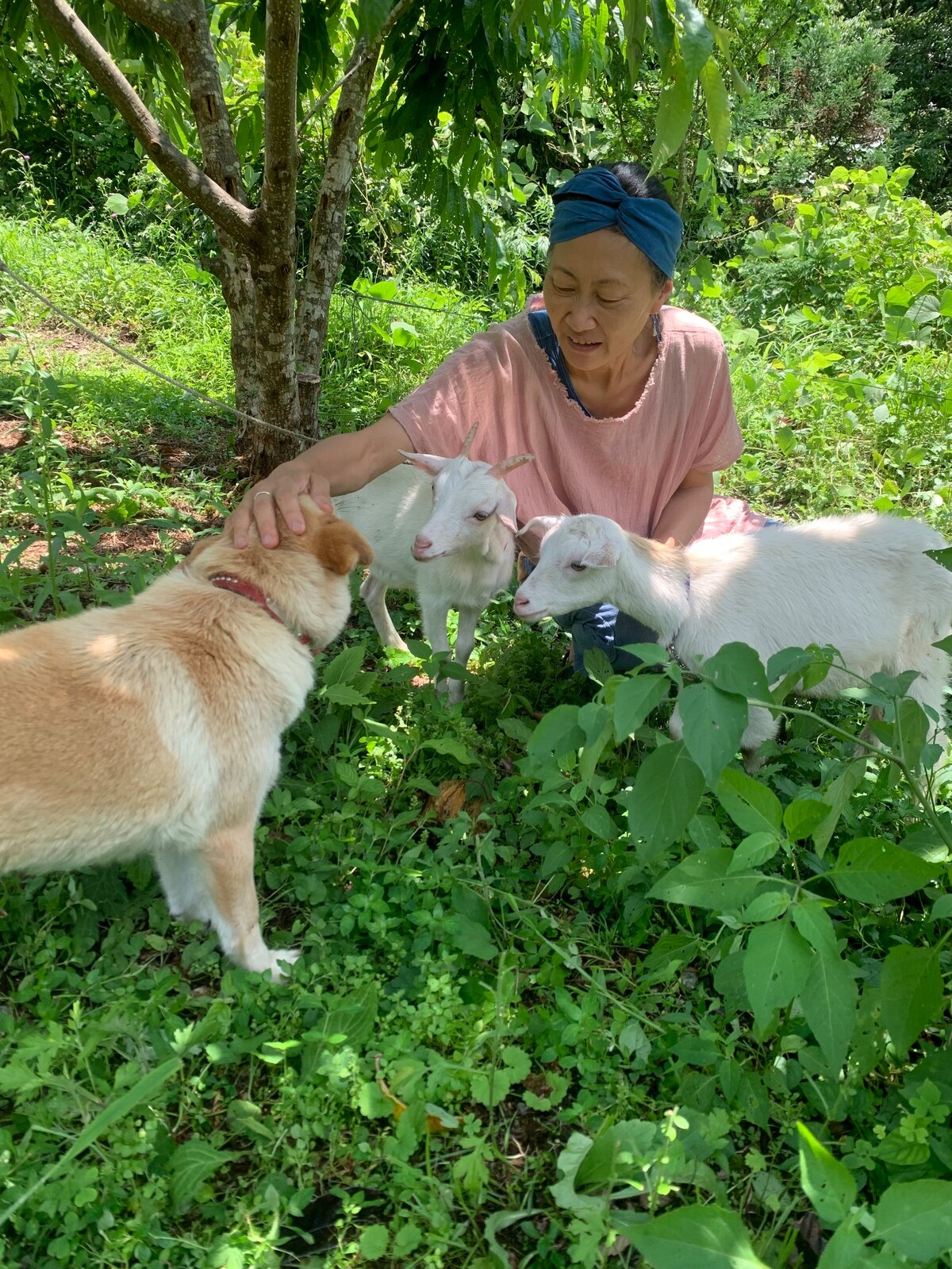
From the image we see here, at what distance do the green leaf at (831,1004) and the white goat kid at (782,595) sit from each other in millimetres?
1546

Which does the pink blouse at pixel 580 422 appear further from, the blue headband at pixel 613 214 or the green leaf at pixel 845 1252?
the green leaf at pixel 845 1252

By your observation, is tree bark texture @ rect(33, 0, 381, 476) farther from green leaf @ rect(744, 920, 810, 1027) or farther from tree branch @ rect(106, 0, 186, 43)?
green leaf @ rect(744, 920, 810, 1027)

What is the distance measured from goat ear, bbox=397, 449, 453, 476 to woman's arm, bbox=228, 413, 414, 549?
39 mm

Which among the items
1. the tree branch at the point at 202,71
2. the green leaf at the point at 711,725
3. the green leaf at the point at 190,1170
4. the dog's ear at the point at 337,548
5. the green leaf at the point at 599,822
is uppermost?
the tree branch at the point at 202,71

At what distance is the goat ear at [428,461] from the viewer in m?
2.94

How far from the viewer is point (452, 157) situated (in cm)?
336

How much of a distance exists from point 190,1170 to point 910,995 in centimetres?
136

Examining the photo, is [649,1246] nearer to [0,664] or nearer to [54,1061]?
[54,1061]

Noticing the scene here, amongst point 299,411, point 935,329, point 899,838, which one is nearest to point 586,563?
point 899,838

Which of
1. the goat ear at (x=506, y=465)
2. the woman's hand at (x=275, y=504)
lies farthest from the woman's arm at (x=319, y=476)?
the goat ear at (x=506, y=465)

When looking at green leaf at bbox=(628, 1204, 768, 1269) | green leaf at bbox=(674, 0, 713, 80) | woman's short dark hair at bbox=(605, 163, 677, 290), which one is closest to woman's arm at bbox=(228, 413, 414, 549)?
woman's short dark hair at bbox=(605, 163, 677, 290)

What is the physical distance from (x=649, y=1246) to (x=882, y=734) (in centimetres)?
107

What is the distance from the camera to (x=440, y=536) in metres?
2.88

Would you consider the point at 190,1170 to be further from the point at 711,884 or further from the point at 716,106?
the point at 716,106
